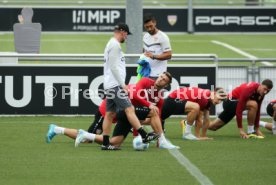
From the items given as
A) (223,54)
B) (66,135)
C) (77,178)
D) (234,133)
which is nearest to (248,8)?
(223,54)

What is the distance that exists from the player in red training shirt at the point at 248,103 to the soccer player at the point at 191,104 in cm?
37

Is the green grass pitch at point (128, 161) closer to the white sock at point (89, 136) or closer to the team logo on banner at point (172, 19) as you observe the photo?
the white sock at point (89, 136)

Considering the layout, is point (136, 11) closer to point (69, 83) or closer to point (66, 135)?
point (69, 83)

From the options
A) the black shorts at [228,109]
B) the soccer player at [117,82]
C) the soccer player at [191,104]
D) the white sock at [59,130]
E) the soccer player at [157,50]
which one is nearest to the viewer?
the soccer player at [117,82]

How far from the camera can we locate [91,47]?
1475 inches

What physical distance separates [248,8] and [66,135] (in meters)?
24.9

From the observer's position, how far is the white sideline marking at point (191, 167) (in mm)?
12742

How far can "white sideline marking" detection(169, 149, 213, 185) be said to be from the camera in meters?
12.7

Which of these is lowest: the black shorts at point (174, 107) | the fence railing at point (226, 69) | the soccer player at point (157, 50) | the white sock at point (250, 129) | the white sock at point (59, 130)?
the white sock at point (250, 129)

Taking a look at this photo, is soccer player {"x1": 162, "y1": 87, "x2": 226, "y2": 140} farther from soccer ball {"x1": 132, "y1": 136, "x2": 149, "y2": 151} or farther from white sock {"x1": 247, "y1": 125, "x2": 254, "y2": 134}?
soccer ball {"x1": 132, "y1": 136, "x2": 149, "y2": 151}

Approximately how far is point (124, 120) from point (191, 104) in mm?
1946

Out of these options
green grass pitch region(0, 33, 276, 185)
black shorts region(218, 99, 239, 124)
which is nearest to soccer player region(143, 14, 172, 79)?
green grass pitch region(0, 33, 276, 185)

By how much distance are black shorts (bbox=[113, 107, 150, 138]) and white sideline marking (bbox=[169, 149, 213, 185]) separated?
0.74 metres

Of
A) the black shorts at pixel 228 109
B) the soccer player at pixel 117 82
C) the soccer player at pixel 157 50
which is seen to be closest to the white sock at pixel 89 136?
the soccer player at pixel 117 82
